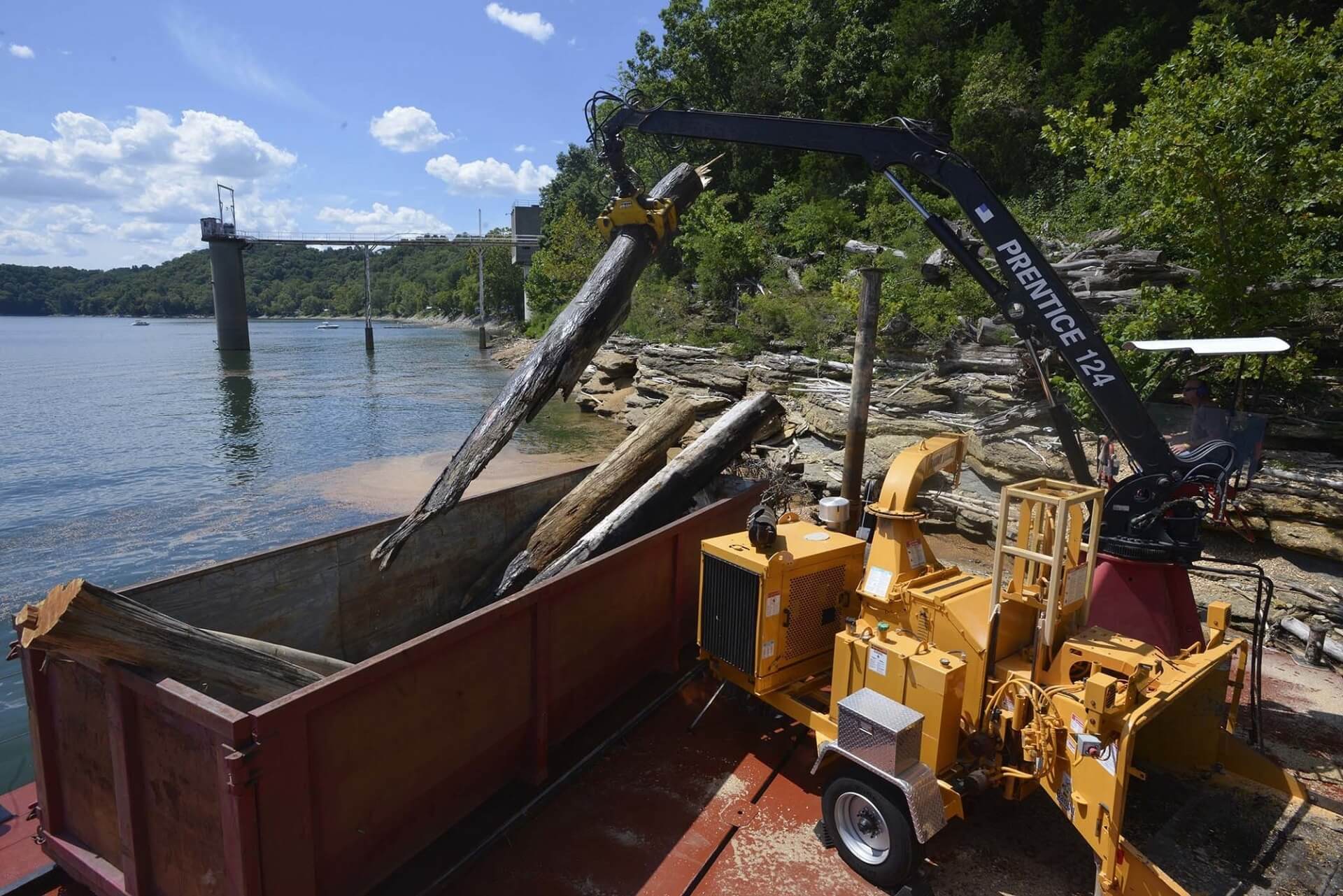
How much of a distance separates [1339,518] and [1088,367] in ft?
15.5

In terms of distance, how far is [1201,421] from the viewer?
5895mm

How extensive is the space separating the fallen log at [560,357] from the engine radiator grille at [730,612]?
212 centimetres

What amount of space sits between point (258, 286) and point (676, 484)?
182 m

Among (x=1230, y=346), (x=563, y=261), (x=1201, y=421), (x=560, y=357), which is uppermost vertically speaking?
(x=563, y=261)

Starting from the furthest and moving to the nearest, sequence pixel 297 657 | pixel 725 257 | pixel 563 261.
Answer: pixel 563 261 < pixel 725 257 < pixel 297 657

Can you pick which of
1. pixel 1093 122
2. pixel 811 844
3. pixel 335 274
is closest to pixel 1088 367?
pixel 811 844

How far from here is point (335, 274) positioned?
17062 cm

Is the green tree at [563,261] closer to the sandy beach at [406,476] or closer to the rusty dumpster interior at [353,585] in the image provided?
the sandy beach at [406,476]

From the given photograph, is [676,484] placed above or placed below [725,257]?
below

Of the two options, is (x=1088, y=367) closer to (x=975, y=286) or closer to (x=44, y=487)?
(x=975, y=286)

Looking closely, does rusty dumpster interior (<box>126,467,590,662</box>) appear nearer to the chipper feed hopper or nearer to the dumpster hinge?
the dumpster hinge

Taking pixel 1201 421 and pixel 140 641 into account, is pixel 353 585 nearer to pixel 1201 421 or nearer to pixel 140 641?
pixel 140 641

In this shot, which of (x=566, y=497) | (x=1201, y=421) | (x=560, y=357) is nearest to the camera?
(x=1201, y=421)

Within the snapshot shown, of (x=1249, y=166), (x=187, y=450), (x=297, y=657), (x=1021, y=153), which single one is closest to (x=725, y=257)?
(x=1021, y=153)
